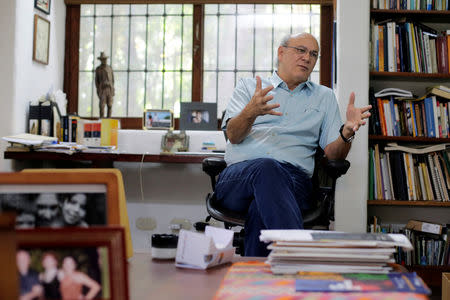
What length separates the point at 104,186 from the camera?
0.96 metres

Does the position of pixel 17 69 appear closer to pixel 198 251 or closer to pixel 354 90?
pixel 354 90

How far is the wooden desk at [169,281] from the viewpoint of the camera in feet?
3.10

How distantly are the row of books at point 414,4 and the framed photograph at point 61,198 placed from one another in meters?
2.67

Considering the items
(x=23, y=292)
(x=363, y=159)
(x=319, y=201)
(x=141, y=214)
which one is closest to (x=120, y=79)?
(x=141, y=214)

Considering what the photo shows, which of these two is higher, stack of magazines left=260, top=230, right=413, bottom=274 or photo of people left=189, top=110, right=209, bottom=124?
photo of people left=189, top=110, right=209, bottom=124

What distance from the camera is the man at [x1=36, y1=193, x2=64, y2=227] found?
886 millimetres

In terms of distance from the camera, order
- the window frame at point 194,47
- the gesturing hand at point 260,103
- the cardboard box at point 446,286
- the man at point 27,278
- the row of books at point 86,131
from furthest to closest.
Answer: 1. the window frame at point 194,47
2. the row of books at point 86,131
3. the gesturing hand at point 260,103
4. the cardboard box at point 446,286
5. the man at point 27,278

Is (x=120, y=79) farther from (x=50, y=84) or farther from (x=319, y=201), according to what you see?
(x=319, y=201)

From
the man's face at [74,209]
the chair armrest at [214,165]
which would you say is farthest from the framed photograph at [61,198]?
the chair armrest at [214,165]

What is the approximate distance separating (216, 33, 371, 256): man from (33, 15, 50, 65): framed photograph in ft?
5.40

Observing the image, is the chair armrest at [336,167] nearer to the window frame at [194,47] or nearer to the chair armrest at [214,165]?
the chair armrest at [214,165]

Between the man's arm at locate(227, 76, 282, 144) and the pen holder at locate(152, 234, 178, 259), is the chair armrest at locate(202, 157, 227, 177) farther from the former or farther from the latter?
the pen holder at locate(152, 234, 178, 259)

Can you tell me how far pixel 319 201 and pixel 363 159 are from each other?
2.80 ft

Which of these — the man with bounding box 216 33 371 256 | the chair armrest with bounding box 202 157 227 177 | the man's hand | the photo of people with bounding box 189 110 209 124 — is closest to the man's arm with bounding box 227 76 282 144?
the man with bounding box 216 33 371 256
